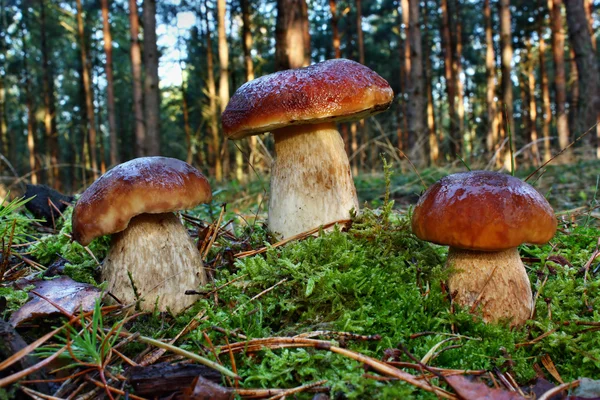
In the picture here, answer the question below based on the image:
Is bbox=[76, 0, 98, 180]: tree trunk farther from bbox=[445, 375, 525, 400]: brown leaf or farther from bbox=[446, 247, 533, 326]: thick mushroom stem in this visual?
bbox=[445, 375, 525, 400]: brown leaf

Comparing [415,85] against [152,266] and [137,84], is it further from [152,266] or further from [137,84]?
[152,266]

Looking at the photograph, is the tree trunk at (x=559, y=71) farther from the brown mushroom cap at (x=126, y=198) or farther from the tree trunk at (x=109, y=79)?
the tree trunk at (x=109, y=79)

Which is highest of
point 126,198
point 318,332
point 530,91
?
point 530,91

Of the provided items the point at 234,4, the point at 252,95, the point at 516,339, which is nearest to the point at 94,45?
the point at 234,4

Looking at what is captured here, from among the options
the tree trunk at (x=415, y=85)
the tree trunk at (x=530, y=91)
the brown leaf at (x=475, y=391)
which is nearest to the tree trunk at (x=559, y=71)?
the tree trunk at (x=415, y=85)

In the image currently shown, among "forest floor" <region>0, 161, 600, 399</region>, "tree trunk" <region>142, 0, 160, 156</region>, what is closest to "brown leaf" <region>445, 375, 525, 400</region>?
"forest floor" <region>0, 161, 600, 399</region>

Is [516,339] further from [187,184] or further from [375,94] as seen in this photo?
[187,184]

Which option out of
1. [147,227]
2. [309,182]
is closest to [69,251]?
[147,227]
